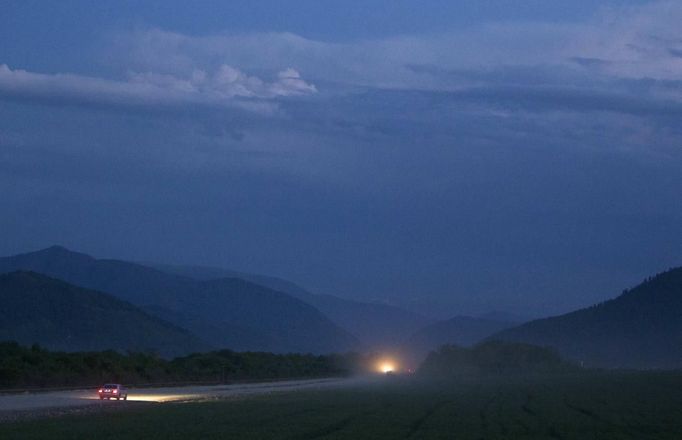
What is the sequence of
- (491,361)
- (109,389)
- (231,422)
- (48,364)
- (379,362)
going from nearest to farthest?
(231,422)
(109,389)
(48,364)
(379,362)
(491,361)

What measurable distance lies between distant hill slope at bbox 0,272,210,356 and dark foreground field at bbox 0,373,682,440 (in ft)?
412

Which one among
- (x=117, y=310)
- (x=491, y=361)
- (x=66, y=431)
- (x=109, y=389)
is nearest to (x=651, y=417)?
(x=66, y=431)

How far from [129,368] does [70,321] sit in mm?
101067

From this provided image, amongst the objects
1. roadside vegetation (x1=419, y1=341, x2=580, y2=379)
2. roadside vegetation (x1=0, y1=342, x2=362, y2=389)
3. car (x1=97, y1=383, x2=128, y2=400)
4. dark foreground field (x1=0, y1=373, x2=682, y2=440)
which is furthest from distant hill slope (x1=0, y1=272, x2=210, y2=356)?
dark foreground field (x1=0, y1=373, x2=682, y2=440)

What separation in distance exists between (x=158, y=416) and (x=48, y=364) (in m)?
41.6

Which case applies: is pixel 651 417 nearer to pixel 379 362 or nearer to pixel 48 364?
pixel 48 364

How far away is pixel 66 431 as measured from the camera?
1393 inches

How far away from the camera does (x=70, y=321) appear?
186500mm

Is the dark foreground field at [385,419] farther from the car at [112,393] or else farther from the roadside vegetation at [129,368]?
the roadside vegetation at [129,368]

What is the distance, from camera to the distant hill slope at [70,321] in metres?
180

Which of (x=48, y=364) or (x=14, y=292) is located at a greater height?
(x=14, y=292)

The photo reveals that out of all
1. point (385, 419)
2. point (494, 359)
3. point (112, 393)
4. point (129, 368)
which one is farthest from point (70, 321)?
point (385, 419)

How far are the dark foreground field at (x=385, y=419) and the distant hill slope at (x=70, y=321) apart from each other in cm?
12548

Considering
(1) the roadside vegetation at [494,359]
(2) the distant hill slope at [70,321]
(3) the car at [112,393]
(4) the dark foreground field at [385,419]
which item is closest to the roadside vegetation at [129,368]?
(3) the car at [112,393]
